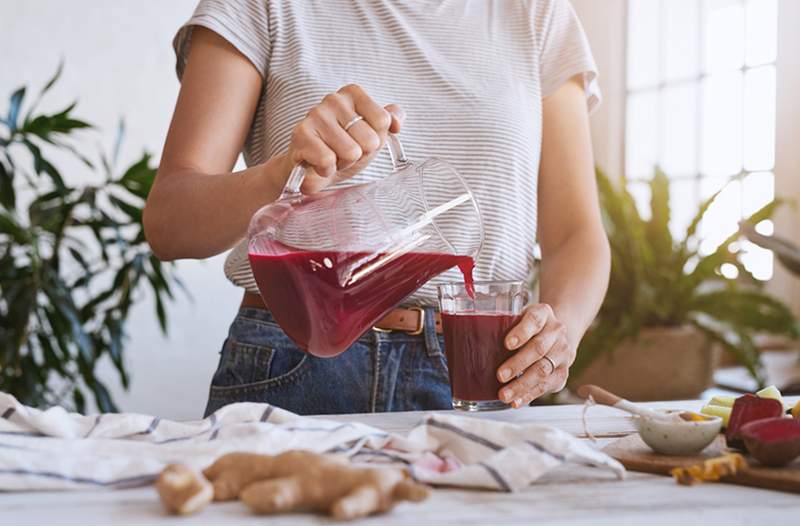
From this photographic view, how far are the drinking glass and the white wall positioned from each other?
2835 mm

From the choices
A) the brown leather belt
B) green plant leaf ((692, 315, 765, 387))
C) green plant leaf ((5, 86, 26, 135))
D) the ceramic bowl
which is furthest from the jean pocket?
green plant leaf ((692, 315, 765, 387))

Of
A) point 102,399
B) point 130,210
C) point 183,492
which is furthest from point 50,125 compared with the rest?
point 183,492

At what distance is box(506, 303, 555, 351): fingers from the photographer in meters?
0.94

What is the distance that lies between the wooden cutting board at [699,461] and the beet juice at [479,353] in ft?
0.53

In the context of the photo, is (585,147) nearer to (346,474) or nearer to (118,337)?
(346,474)

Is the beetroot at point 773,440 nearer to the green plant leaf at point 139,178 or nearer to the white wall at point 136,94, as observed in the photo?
the green plant leaf at point 139,178

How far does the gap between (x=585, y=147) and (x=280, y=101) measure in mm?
487

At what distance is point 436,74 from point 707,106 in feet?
15.6

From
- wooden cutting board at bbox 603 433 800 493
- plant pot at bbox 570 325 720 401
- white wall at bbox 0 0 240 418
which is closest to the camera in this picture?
wooden cutting board at bbox 603 433 800 493

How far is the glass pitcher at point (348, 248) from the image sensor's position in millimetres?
818

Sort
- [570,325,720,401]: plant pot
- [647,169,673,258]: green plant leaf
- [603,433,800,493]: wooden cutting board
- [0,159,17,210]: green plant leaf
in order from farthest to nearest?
[647,169,673,258]: green plant leaf, [570,325,720,401]: plant pot, [0,159,17,210]: green plant leaf, [603,433,800,493]: wooden cutting board

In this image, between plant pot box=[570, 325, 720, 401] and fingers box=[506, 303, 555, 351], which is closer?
fingers box=[506, 303, 555, 351]

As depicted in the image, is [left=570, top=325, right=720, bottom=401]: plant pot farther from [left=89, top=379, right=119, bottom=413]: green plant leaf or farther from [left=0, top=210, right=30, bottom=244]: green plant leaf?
[left=0, top=210, right=30, bottom=244]: green plant leaf

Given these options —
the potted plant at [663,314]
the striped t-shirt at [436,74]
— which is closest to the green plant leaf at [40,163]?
the striped t-shirt at [436,74]
